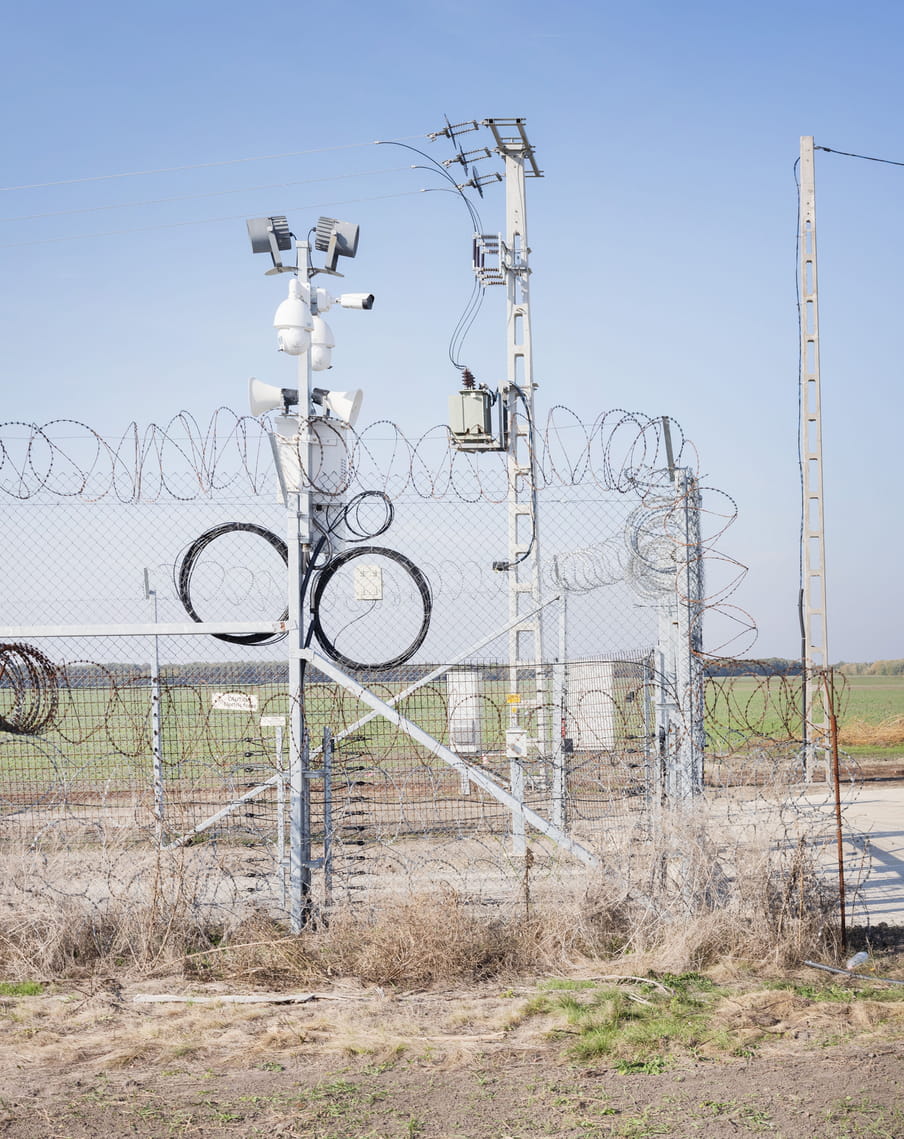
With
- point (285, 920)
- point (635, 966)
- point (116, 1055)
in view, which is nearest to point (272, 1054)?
point (116, 1055)

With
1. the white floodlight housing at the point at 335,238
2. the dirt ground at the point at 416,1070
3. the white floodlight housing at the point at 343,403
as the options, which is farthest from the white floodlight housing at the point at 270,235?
the dirt ground at the point at 416,1070

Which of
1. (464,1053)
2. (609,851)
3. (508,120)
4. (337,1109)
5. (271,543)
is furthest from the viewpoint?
(508,120)

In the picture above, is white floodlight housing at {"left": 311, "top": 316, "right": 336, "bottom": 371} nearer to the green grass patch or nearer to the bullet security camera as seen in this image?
the bullet security camera

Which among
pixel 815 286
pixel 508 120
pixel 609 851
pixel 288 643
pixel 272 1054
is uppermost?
pixel 508 120

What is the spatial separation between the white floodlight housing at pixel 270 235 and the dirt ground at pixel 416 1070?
5.15m

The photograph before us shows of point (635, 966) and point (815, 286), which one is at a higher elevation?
point (815, 286)

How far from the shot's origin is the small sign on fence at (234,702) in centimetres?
773

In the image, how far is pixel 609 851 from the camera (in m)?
6.99

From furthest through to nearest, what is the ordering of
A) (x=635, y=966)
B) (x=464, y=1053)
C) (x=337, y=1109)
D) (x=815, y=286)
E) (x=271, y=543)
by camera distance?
(x=815, y=286) → (x=271, y=543) → (x=635, y=966) → (x=464, y=1053) → (x=337, y=1109)

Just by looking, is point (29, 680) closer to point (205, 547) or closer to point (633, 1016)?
point (205, 547)

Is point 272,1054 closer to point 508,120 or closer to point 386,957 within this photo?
point 386,957

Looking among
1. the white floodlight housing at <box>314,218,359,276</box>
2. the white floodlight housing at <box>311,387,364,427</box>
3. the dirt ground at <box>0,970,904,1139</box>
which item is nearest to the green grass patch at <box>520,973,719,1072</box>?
the dirt ground at <box>0,970,904,1139</box>

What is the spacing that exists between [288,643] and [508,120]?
8284 mm

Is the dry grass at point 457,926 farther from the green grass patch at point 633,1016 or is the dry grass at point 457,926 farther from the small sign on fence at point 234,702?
the small sign on fence at point 234,702
